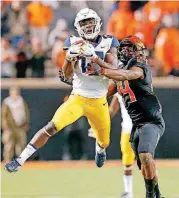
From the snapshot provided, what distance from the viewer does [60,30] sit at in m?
13.9

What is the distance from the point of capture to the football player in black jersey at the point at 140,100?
7309mm

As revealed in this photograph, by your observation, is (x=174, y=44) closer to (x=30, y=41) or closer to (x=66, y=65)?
(x=30, y=41)

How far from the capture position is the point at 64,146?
13000 mm

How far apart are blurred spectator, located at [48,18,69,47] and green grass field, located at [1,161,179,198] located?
264cm

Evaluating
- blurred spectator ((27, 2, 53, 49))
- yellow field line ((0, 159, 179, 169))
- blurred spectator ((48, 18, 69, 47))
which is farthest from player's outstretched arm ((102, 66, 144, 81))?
blurred spectator ((27, 2, 53, 49))

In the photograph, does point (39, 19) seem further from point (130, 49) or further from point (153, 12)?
point (130, 49)

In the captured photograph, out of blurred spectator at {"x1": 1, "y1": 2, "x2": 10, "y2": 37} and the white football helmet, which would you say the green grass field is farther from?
blurred spectator at {"x1": 1, "y1": 2, "x2": 10, "y2": 37}

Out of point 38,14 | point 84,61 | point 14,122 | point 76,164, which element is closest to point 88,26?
point 84,61

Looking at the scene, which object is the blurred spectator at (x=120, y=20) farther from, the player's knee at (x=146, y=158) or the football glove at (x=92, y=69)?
the player's knee at (x=146, y=158)

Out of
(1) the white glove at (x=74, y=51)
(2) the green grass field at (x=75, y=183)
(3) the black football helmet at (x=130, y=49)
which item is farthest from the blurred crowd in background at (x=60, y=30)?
(1) the white glove at (x=74, y=51)

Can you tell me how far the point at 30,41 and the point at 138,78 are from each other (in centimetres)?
664

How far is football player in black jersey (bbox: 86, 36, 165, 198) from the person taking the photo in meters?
7.31

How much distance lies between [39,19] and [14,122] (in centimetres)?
212

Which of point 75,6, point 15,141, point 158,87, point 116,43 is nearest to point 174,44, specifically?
point 158,87
